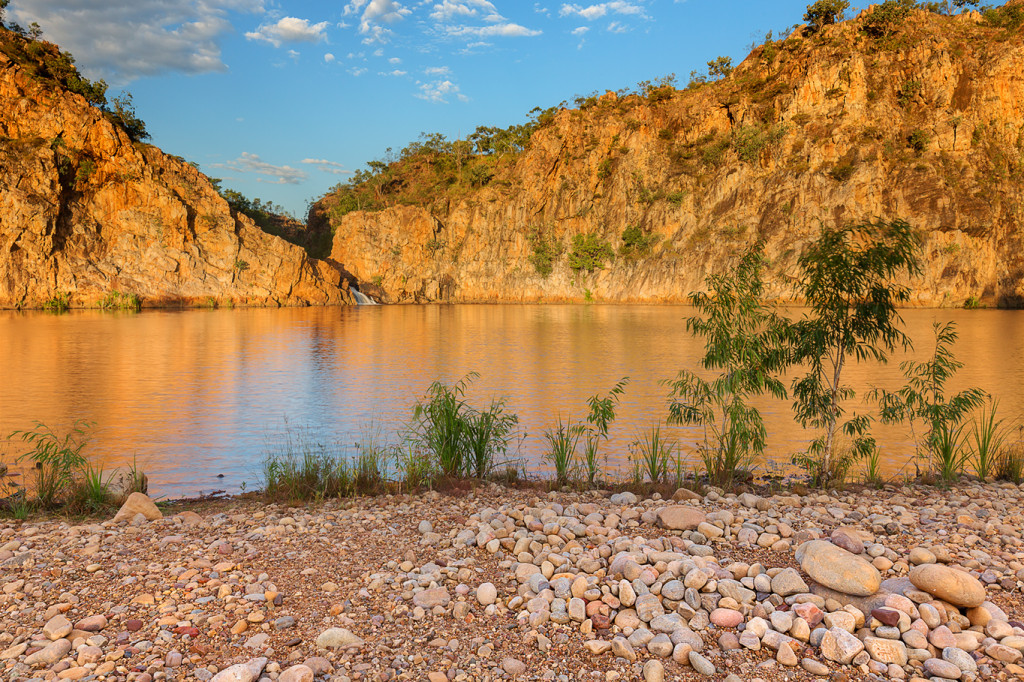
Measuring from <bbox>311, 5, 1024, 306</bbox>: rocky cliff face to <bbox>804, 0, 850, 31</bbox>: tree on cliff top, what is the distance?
3611 mm

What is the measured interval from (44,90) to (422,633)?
87.7 metres

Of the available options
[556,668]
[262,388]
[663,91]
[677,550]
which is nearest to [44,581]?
[556,668]

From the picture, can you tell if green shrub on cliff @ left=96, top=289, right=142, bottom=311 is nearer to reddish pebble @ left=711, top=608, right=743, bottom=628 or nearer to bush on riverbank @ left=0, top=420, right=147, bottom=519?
bush on riverbank @ left=0, top=420, right=147, bottom=519

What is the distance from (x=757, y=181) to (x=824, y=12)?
33.9m

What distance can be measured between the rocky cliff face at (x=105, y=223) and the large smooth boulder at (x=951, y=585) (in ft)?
257

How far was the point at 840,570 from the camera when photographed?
15.1 ft

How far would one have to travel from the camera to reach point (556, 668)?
3.86 meters

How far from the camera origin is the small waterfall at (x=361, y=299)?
90675 millimetres

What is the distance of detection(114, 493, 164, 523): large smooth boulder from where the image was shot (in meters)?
6.78

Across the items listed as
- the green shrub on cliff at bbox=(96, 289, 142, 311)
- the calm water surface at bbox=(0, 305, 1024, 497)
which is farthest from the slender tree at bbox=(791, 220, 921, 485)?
the green shrub on cliff at bbox=(96, 289, 142, 311)

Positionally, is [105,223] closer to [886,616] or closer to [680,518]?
[680,518]

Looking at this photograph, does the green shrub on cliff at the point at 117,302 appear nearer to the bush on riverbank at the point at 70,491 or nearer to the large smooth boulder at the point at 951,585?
the bush on riverbank at the point at 70,491

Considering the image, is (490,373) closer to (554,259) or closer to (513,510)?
(513,510)

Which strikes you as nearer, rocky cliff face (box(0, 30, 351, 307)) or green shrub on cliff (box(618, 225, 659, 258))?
rocky cliff face (box(0, 30, 351, 307))
